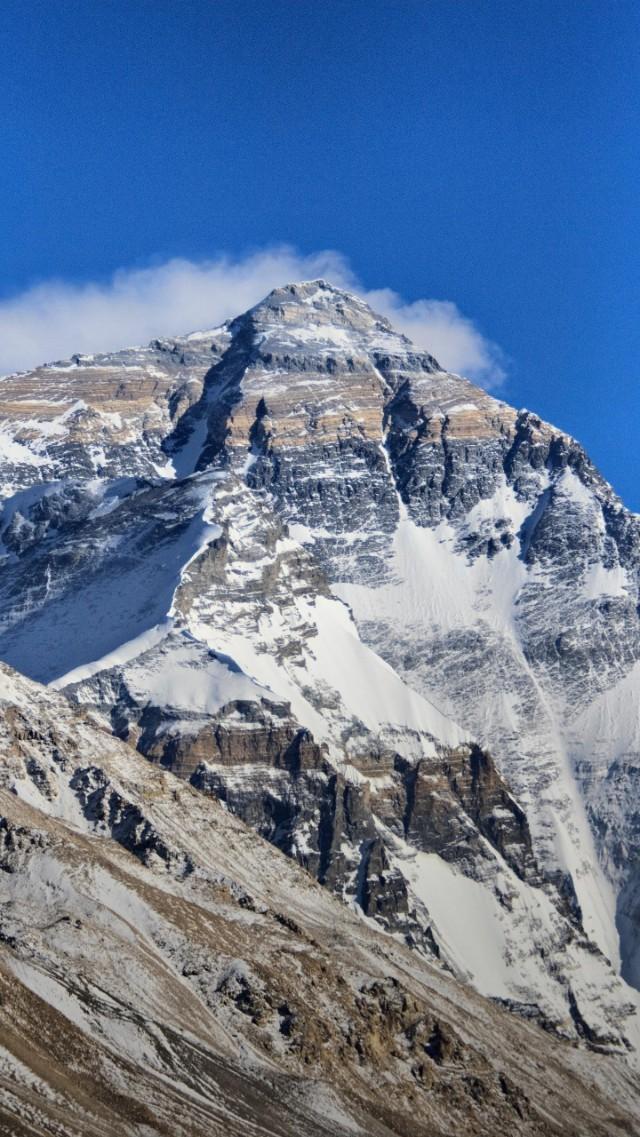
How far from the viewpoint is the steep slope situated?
132 meters

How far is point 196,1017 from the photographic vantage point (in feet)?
498

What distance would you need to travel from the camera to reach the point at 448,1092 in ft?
527

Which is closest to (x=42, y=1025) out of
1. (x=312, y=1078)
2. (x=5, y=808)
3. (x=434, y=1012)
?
(x=312, y=1078)

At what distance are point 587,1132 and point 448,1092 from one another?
24044 mm

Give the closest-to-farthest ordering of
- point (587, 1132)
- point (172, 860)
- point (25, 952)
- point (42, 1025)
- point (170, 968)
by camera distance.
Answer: point (42, 1025), point (25, 952), point (170, 968), point (587, 1132), point (172, 860)

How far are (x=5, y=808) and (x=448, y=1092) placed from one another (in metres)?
51.6

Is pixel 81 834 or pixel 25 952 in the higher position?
pixel 81 834

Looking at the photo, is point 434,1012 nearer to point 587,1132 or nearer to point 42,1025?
point 587,1132

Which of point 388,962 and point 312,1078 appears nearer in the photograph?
point 312,1078

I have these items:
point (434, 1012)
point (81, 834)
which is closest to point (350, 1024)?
point (434, 1012)

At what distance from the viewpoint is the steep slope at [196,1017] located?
431 ft

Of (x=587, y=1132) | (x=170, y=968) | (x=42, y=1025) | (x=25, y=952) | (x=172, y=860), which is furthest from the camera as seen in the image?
(x=172, y=860)

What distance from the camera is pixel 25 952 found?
14738 cm

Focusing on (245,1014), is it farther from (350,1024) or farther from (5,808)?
(5,808)
